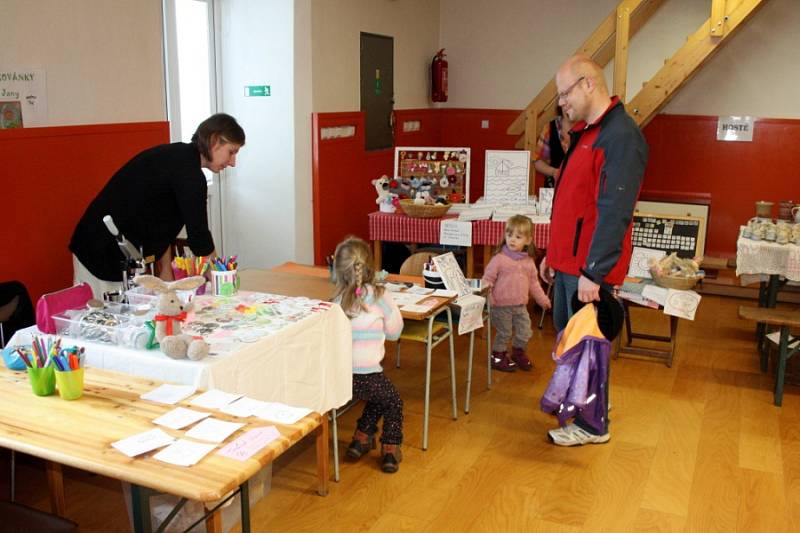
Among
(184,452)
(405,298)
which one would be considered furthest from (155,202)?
(184,452)

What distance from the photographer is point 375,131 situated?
7195 mm

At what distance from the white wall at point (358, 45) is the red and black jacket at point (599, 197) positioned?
291 cm

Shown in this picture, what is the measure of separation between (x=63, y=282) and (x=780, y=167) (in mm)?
6077

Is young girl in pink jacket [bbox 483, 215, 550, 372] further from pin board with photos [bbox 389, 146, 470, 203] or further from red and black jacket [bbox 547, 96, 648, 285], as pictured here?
pin board with photos [bbox 389, 146, 470, 203]

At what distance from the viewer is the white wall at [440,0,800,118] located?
7055 millimetres

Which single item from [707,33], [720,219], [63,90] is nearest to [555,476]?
[63,90]

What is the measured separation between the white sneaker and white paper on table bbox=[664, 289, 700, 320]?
3.88ft

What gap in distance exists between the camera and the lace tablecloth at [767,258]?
4675 millimetres

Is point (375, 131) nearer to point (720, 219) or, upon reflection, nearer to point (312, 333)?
point (720, 219)

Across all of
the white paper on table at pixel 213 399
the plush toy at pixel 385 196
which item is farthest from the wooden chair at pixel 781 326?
the white paper on table at pixel 213 399

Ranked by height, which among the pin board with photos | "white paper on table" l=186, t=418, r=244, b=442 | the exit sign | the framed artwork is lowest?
"white paper on table" l=186, t=418, r=244, b=442

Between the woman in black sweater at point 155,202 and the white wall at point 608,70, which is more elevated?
the white wall at point 608,70

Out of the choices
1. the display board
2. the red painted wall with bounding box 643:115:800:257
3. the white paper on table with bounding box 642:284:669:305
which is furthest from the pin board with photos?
the red painted wall with bounding box 643:115:800:257

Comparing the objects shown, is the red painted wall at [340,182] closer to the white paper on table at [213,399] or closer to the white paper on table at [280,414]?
the white paper on table at [213,399]
